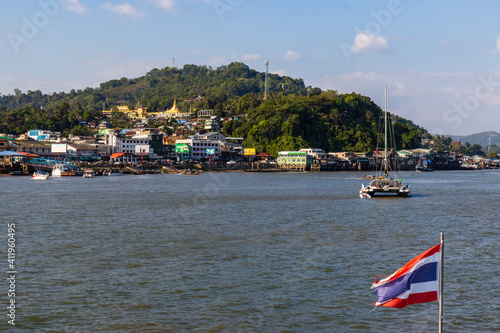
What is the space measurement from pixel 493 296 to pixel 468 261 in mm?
5161

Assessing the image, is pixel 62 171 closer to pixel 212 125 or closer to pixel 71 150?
pixel 71 150

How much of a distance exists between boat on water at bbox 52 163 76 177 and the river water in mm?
59725

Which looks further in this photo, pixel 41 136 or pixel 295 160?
pixel 41 136

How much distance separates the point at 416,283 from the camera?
398 inches

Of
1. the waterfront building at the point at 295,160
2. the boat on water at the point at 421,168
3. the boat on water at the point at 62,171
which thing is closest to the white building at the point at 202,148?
the waterfront building at the point at 295,160

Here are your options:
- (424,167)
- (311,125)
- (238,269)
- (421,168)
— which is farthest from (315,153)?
(238,269)

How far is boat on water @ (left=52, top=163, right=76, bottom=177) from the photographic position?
96188mm

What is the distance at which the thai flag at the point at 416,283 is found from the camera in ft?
33.0

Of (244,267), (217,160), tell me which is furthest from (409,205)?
(217,160)

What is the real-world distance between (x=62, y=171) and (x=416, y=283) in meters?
97.7

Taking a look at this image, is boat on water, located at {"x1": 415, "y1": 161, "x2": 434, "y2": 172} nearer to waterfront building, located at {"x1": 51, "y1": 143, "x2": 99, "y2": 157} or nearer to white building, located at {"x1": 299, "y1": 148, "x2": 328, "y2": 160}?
white building, located at {"x1": 299, "y1": 148, "x2": 328, "y2": 160}

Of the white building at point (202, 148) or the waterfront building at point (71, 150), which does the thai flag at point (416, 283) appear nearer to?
the waterfront building at point (71, 150)

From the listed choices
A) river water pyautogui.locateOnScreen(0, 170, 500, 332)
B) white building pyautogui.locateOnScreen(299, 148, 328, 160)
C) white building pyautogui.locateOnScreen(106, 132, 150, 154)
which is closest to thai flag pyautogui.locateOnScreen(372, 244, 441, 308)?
river water pyautogui.locateOnScreen(0, 170, 500, 332)

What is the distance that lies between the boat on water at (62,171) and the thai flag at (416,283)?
3705 inches
